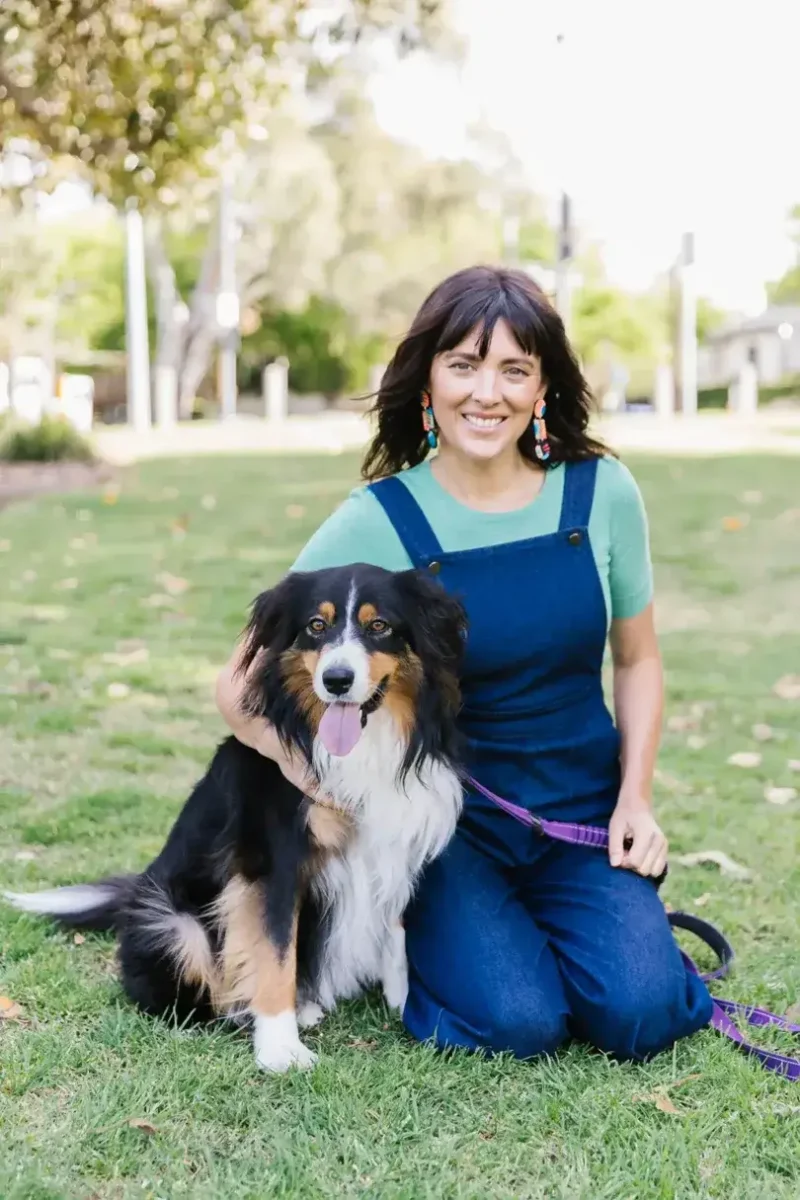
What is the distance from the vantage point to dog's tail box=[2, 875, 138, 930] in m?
3.41

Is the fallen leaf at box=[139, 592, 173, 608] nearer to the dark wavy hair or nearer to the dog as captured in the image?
the dark wavy hair

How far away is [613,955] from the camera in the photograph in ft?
9.59

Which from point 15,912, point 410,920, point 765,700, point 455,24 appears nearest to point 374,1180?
point 410,920

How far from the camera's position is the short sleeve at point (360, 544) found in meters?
3.10

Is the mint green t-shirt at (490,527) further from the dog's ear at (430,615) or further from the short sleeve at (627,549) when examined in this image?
the dog's ear at (430,615)

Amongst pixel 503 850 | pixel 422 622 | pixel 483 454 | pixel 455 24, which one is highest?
pixel 455 24

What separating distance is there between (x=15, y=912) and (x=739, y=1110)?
2.09m

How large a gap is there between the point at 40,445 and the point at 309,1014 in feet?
46.3

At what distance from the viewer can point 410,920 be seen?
316cm

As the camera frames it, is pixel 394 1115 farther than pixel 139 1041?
No

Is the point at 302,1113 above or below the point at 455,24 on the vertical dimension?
below

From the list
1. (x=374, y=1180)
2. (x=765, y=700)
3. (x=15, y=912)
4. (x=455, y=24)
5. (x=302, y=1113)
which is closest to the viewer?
(x=374, y=1180)

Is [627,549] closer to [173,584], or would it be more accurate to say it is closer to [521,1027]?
[521,1027]

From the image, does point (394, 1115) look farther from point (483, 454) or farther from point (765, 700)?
point (765, 700)
